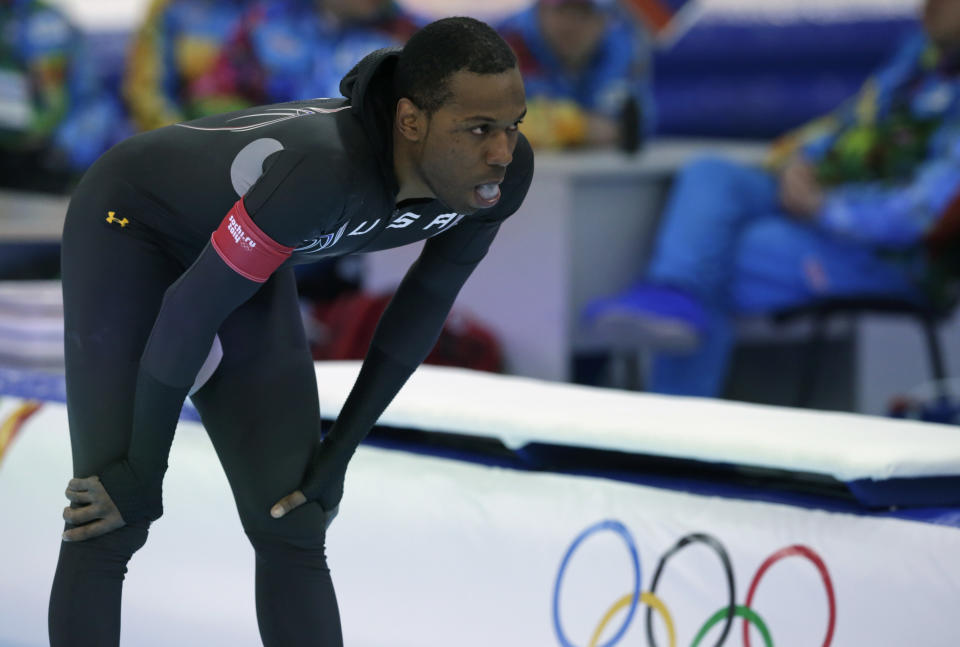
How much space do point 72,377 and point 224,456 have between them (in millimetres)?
176

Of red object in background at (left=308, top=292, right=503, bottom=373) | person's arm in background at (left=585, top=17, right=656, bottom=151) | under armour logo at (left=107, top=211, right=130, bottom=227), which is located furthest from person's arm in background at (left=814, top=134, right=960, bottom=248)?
under armour logo at (left=107, top=211, right=130, bottom=227)

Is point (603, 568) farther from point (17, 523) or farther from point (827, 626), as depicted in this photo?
point (17, 523)

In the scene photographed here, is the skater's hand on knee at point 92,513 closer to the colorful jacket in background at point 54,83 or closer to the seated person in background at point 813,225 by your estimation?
the seated person in background at point 813,225

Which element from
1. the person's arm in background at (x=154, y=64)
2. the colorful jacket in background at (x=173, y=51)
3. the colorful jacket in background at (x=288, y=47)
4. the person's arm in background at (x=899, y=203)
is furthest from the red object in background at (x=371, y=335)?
the person's arm in background at (x=154, y=64)

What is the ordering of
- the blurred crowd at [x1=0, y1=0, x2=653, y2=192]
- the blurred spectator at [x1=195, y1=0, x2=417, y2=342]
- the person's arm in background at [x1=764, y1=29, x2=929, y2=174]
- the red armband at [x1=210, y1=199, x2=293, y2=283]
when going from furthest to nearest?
the blurred spectator at [x1=195, y1=0, x2=417, y2=342] < the blurred crowd at [x1=0, y1=0, x2=653, y2=192] < the person's arm in background at [x1=764, y1=29, x2=929, y2=174] < the red armband at [x1=210, y1=199, x2=293, y2=283]

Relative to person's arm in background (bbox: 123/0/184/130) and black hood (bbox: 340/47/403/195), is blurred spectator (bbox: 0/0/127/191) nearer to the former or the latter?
person's arm in background (bbox: 123/0/184/130)

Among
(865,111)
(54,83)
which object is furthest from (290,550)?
(54,83)

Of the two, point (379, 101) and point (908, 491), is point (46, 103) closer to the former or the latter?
point (379, 101)

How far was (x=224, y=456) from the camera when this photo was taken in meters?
1.41

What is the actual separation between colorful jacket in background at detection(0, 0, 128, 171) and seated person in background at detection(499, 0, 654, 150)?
59.8 inches

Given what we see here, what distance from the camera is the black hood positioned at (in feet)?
4.29

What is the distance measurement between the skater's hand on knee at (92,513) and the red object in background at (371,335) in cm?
181

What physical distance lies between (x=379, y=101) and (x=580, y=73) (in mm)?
2753

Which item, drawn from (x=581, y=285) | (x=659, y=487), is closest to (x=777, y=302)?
(x=581, y=285)
